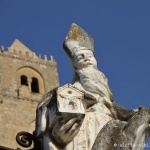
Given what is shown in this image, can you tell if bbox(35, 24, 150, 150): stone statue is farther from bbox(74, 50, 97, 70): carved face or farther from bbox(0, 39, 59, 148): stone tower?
bbox(0, 39, 59, 148): stone tower

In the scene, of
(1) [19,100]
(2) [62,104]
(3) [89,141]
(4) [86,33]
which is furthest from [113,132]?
(1) [19,100]

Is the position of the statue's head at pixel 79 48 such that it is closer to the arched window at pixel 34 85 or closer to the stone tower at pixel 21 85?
the stone tower at pixel 21 85

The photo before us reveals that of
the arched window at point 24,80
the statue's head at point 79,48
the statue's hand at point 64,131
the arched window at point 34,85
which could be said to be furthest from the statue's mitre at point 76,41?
the arched window at point 24,80

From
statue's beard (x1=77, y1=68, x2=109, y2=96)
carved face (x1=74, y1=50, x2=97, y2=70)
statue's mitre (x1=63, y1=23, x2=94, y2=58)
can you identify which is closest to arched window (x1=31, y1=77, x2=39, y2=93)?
statue's mitre (x1=63, y1=23, x2=94, y2=58)

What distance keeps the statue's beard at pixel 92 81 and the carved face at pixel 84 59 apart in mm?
42

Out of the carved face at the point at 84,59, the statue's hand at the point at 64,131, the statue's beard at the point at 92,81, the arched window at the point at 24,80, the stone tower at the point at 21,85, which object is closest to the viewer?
the statue's hand at the point at 64,131

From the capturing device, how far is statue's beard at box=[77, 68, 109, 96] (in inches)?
152

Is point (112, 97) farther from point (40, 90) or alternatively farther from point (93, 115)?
point (40, 90)

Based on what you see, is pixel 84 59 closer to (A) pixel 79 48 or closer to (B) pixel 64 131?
(A) pixel 79 48

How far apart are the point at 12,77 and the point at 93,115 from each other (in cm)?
4027

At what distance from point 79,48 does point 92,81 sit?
0.34 m

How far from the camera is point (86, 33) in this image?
14.2ft

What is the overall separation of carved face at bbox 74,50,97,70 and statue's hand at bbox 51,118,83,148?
694 millimetres

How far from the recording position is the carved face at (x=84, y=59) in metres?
4.03
